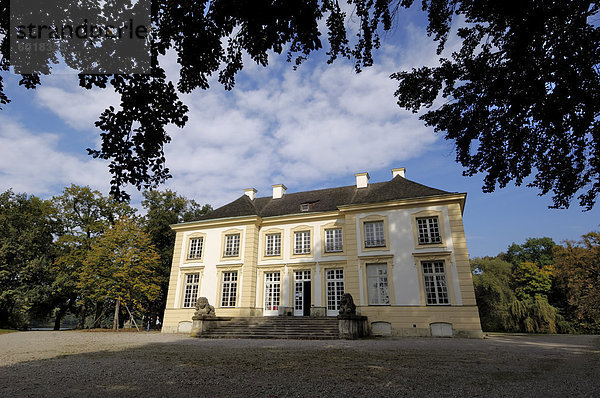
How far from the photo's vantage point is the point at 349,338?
13.9 metres

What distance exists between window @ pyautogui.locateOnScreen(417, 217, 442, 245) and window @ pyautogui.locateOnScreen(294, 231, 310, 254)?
6800 mm

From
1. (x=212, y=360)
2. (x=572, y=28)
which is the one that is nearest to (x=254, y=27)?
(x=572, y=28)

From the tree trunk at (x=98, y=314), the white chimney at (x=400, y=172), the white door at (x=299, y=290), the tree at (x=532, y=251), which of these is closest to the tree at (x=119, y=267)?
the tree trunk at (x=98, y=314)

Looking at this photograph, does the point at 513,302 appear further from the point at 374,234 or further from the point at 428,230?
the point at 374,234

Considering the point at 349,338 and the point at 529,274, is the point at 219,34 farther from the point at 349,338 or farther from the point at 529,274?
the point at 529,274

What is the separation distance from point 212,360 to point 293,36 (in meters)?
6.83

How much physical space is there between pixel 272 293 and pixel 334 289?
4.10 metres

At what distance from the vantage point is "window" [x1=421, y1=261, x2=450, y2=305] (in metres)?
16.5

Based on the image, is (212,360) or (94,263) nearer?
(212,360)

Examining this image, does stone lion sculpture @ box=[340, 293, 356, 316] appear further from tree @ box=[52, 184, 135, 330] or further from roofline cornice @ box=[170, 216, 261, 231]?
tree @ box=[52, 184, 135, 330]

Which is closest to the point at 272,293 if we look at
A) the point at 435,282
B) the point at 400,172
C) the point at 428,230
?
the point at 435,282

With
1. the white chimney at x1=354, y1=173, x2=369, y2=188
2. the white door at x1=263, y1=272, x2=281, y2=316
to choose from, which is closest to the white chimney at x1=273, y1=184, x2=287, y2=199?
the white chimney at x1=354, y1=173, x2=369, y2=188

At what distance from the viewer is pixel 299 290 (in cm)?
1992

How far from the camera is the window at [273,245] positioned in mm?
21297
